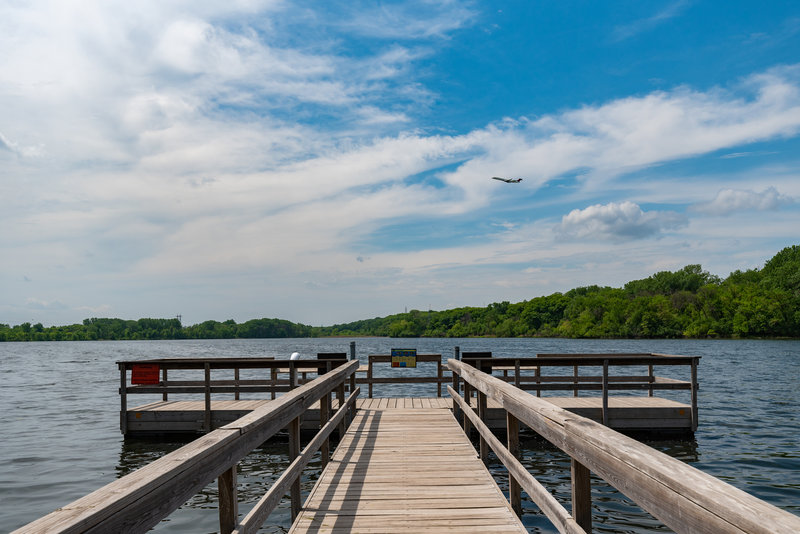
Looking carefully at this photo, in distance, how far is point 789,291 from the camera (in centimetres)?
8719

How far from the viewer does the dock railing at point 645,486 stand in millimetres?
1528

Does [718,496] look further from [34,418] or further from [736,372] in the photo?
[736,372]

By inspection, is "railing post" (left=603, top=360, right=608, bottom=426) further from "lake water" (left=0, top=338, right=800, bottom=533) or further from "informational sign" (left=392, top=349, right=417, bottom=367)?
"informational sign" (left=392, top=349, right=417, bottom=367)

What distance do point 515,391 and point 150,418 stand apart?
383 inches

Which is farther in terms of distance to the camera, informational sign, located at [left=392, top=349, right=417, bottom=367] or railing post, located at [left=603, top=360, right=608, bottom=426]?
informational sign, located at [left=392, top=349, right=417, bottom=367]

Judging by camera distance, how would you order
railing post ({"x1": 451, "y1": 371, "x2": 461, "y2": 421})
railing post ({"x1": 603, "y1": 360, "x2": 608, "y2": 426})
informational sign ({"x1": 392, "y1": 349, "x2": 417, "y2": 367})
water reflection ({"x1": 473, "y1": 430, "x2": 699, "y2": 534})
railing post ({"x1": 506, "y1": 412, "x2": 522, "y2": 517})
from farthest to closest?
informational sign ({"x1": 392, "y1": 349, "x2": 417, "y2": 367}) < railing post ({"x1": 603, "y1": 360, "x2": 608, "y2": 426}) < railing post ({"x1": 451, "y1": 371, "x2": 461, "y2": 421}) < water reflection ({"x1": 473, "y1": 430, "x2": 699, "y2": 534}) < railing post ({"x1": 506, "y1": 412, "x2": 522, "y2": 517})

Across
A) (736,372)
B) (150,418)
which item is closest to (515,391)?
(150,418)

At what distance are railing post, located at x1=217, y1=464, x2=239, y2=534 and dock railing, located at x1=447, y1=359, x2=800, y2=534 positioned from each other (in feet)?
5.79

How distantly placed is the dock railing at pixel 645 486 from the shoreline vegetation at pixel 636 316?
9772 cm

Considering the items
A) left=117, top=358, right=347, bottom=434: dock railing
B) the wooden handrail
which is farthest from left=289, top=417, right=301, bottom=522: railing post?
left=117, top=358, right=347, bottom=434: dock railing

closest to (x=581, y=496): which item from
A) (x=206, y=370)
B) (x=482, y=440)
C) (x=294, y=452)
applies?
(x=294, y=452)

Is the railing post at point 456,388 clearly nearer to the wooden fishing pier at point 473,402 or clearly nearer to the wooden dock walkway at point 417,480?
the wooden dock walkway at point 417,480

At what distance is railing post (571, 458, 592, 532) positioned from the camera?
290 cm

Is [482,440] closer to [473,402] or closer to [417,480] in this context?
[417,480]
